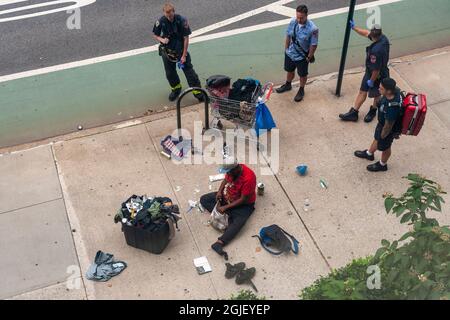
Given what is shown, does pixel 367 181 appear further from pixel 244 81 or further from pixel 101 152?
pixel 101 152

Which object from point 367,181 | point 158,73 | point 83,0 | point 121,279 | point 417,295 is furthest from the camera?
point 83,0

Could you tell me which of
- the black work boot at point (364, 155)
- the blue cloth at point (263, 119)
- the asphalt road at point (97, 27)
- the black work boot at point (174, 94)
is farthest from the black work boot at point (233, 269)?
the asphalt road at point (97, 27)

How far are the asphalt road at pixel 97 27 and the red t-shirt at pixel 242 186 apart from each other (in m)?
4.90

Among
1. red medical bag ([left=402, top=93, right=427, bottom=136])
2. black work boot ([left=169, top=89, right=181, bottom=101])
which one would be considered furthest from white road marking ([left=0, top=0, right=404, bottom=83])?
red medical bag ([left=402, top=93, right=427, bottom=136])

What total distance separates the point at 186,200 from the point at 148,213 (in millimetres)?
1070

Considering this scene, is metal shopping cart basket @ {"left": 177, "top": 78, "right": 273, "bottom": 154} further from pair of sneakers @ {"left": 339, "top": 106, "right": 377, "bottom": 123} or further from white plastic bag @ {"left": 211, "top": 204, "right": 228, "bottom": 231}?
white plastic bag @ {"left": 211, "top": 204, "right": 228, "bottom": 231}

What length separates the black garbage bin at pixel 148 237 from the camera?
7.08m

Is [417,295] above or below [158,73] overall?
above

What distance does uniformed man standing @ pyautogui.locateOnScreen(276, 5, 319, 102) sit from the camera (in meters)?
8.96

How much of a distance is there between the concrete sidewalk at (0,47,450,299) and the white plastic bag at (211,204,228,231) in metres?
0.16

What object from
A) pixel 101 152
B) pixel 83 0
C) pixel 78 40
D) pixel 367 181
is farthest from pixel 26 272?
pixel 83 0
